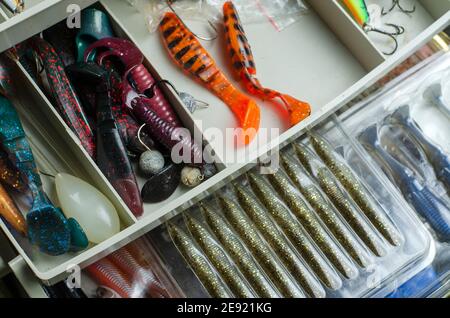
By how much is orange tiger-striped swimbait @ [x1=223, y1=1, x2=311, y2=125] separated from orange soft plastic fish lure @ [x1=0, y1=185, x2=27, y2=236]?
0.53m

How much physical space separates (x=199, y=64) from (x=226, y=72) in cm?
7

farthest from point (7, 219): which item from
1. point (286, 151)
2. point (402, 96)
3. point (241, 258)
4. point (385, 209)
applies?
point (402, 96)

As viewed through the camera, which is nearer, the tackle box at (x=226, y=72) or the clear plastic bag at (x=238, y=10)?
the tackle box at (x=226, y=72)

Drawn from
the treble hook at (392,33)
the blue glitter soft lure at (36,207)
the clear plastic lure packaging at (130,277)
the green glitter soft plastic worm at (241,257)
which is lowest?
the green glitter soft plastic worm at (241,257)

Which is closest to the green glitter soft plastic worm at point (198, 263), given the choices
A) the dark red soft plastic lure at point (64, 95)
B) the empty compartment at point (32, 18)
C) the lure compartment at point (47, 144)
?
the lure compartment at point (47, 144)

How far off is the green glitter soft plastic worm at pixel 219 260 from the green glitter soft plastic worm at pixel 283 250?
9 centimetres

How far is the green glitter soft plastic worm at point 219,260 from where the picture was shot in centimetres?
129

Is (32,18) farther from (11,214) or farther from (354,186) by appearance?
(354,186)

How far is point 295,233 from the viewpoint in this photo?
1.32 metres

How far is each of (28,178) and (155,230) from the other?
29 centimetres

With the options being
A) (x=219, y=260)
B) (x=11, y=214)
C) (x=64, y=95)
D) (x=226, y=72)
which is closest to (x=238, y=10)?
(x=226, y=72)

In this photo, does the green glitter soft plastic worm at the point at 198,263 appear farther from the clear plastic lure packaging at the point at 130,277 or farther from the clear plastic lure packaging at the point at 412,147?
the clear plastic lure packaging at the point at 412,147

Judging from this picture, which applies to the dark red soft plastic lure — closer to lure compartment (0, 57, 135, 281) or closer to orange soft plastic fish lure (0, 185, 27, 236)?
lure compartment (0, 57, 135, 281)

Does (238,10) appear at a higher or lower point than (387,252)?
higher
